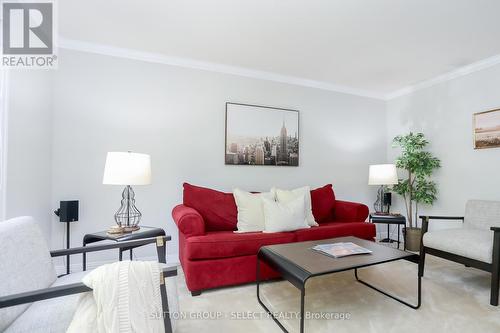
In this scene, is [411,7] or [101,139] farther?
[101,139]

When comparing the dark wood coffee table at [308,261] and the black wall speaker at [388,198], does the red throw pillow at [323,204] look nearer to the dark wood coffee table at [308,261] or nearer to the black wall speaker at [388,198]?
the dark wood coffee table at [308,261]

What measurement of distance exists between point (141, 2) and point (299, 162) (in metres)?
2.73

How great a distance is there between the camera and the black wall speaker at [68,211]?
238 cm

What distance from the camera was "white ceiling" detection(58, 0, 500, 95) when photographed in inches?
84.4

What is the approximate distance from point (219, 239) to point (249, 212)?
0.55 m

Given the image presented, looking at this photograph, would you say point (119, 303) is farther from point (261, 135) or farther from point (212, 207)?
point (261, 135)

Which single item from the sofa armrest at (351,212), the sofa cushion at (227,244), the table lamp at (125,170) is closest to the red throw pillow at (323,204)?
the sofa armrest at (351,212)

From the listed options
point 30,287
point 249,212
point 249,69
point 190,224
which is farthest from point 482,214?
point 30,287

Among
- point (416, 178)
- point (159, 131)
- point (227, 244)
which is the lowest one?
point (227, 244)

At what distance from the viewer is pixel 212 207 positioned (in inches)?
108

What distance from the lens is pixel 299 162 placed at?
376cm

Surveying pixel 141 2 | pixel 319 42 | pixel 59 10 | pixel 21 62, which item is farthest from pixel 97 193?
pixel 319 42

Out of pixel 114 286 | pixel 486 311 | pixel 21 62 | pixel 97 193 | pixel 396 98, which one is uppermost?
pixel 396 98

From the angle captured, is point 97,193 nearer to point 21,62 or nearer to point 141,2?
point 21,62
